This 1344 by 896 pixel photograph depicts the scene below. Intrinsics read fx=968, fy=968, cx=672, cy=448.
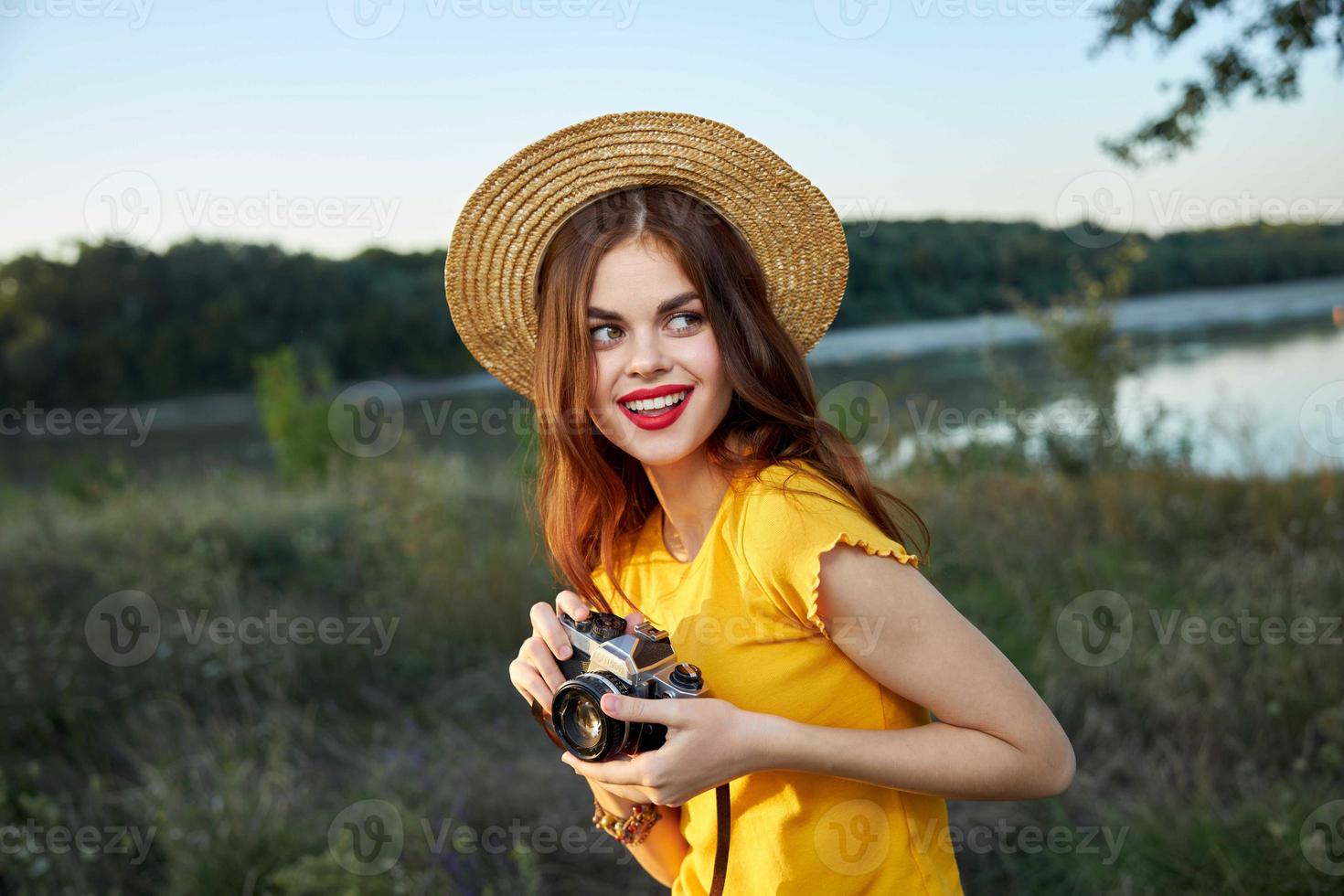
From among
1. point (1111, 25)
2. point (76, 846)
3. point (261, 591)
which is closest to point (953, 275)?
point (1111, 25)

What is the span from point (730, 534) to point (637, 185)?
614 millimetres

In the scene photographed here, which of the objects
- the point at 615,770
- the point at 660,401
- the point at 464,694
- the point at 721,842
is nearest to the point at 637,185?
the point at 660,401

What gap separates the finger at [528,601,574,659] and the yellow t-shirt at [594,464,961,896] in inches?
Answer: 6.8

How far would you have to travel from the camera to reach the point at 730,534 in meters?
1.45

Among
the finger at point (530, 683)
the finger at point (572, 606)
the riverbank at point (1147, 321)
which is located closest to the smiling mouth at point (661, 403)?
the finger at point (572, 606)

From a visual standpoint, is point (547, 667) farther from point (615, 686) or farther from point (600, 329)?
point (600, 329)

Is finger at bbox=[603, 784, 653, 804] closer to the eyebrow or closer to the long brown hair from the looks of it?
the long brown hair

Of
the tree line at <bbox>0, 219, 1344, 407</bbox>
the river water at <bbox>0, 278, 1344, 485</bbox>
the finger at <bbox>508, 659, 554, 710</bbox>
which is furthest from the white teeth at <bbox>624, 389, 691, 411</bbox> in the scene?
the tree line at <bbox>0, 219, 1344, 407</bbox>

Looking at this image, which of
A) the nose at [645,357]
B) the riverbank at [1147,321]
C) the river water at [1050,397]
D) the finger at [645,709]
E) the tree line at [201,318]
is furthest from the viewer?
the tree line at [201,318]

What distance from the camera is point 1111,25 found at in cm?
414

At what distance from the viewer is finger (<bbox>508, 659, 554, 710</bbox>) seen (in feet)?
4.71

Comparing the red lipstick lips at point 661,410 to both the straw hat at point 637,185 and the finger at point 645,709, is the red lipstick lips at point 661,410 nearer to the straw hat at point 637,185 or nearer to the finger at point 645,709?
the straw hat at point 637,185

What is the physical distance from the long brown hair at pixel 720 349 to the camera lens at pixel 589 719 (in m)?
0.38

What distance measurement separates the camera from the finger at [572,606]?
142cm
